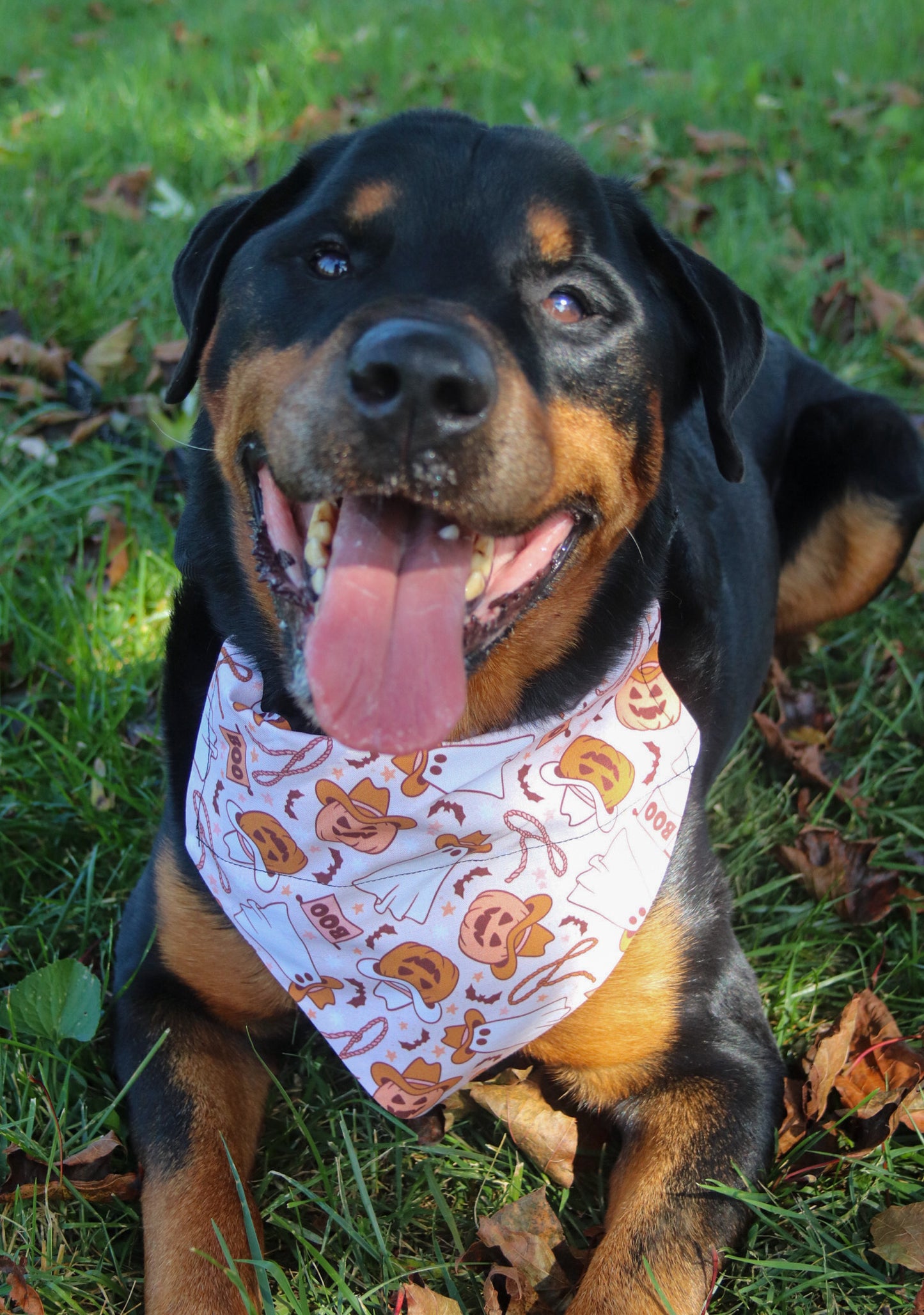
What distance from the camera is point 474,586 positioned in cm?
209

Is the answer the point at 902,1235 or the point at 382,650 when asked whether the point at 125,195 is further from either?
the point at 902,1235

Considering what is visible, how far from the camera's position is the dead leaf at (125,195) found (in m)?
5.57

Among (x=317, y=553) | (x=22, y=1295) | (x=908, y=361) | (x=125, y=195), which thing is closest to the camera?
(x=22, y=1295)

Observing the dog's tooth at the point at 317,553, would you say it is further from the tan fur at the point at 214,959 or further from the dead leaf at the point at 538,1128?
the dead leaf at the point at 538,1128

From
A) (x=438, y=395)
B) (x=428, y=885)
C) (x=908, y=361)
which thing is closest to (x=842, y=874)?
(x=428, y=885)

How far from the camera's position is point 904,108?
6.54 metres

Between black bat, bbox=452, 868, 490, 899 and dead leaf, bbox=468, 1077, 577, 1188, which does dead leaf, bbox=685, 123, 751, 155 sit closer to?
black bat, bbox=452, 868, 490, 899

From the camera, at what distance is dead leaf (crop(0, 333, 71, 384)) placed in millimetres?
4422

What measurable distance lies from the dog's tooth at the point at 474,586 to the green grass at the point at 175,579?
1080mm

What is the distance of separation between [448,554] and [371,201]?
2.27 ft

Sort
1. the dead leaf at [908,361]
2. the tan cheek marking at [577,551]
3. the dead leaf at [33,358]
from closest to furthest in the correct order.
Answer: the tan cheek marking at [577,551] → the dead leaf at [33,358] → the dead leaf at [908,361]

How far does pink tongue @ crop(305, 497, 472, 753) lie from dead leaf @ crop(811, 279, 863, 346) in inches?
142

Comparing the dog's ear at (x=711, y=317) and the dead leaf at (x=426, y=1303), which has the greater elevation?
the dog's ear at (x=711, y=317)

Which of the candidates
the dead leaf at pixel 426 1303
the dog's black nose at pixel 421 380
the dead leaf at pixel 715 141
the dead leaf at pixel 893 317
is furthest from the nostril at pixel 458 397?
the dead leaf at pixel 715 141
